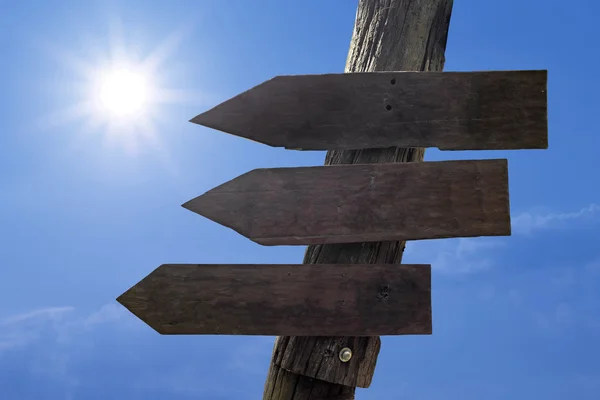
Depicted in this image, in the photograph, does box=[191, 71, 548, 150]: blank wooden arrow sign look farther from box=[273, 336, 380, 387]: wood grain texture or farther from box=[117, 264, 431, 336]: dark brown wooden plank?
box=[273, 336, 380, 387]: wood grain texture

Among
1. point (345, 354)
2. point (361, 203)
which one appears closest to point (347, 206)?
point (361, 203)

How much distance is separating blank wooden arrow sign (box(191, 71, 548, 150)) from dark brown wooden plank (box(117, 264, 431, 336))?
49 centimetres

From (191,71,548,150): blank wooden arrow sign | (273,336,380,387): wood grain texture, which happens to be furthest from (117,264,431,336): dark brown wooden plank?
(191,71,548,150): blank wooden arrow sign

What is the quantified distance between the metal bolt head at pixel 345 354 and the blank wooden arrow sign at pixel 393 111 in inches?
30.0

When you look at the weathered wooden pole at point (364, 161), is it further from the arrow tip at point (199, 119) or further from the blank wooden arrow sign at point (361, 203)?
the arrow tip at point (199, 119)

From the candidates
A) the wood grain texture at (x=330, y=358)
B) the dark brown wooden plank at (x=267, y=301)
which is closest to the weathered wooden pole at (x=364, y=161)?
the wood grain texture at (x=330, y=358)

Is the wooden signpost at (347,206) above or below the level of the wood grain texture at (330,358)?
above

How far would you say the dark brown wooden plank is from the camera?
7.47 feet

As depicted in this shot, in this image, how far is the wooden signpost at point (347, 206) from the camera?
228 cm

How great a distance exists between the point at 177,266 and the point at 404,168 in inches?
35.9

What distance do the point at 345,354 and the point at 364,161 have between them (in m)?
0.74

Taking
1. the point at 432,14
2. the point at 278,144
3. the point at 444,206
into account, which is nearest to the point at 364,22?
the point at 432,14

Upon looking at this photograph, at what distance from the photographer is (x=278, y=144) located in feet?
7.67

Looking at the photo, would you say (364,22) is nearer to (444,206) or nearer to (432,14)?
(432,14)
